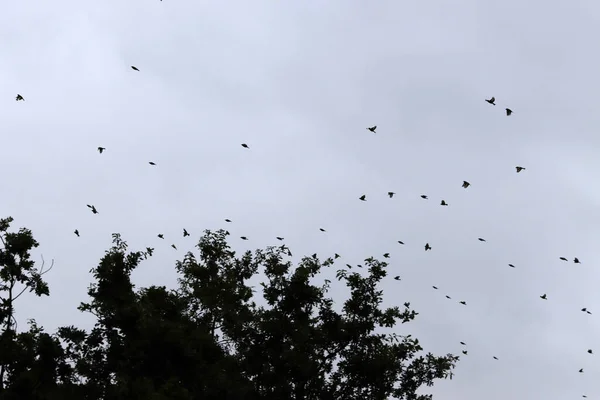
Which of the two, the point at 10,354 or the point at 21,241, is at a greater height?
the point at 21,241

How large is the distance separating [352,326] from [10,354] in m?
14.0

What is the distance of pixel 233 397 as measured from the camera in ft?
96.9

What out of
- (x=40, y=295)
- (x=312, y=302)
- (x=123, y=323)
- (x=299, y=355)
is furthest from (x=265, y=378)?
(x=40, y=295)

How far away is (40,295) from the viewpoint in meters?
32.0

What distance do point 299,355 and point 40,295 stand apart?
1135cm

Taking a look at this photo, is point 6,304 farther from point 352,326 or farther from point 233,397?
point 352,326

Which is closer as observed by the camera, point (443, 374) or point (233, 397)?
point (233, 397)

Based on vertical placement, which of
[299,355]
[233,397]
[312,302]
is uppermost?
[312,302]

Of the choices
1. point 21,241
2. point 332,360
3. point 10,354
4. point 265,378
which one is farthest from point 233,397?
point 21,241

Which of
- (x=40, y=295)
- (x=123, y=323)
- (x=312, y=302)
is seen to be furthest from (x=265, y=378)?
(x=40, y=295)

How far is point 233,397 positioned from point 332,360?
5.09m

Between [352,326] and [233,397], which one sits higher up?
[352,326]

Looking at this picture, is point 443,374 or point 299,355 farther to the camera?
point 443,374

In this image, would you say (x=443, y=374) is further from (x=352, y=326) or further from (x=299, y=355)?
(x=299, y=355)
